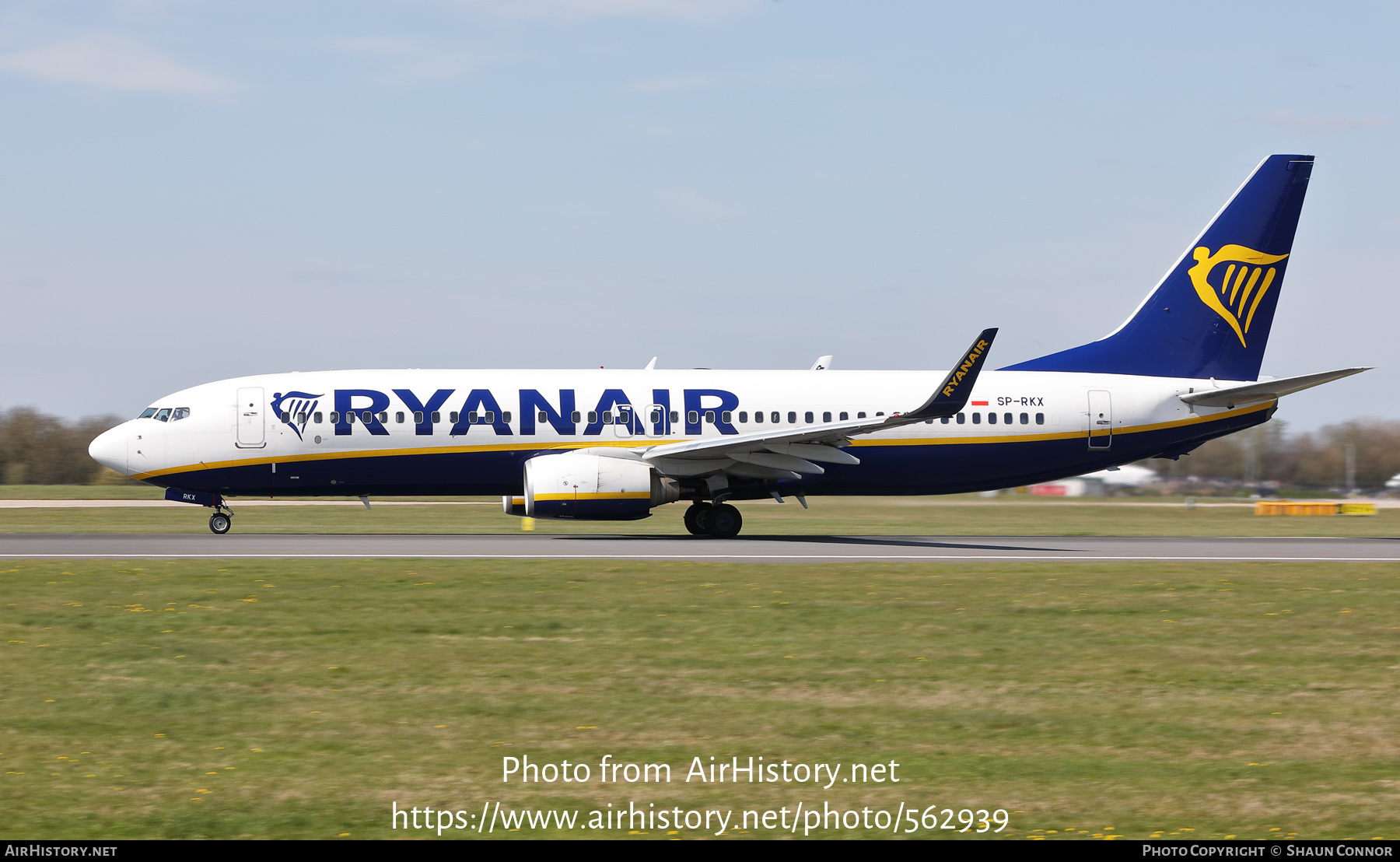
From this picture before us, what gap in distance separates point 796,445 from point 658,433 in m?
3.31

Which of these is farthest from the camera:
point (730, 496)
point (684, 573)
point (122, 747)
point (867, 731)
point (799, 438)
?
point (730, 496)

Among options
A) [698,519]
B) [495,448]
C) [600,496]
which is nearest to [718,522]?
[698,519]

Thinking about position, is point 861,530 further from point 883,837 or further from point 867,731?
point 883,837

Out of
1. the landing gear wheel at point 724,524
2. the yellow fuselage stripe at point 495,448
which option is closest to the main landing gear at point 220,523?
the yellow fuselage stripe at point 495,448

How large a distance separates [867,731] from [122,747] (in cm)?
550

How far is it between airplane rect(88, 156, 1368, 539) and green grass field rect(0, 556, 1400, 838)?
9601mm

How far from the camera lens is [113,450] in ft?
96.8

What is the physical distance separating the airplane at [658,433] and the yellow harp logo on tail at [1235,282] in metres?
2.17

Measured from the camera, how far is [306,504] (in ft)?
175

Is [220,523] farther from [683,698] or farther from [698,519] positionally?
[683,698]

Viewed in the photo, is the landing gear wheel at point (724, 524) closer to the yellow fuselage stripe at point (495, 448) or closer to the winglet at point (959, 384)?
the yellow fuselage stripe at point (495, 448)

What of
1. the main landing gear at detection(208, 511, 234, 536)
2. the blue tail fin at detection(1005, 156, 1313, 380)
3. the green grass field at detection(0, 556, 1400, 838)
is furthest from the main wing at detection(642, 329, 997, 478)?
the main landing gear at detection(208, 511, 234, 536)
